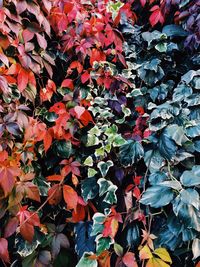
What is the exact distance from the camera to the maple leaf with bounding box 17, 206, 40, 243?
1146 mm

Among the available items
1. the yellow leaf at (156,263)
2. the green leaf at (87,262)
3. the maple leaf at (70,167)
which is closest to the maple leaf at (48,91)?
the maple leaf at (70,167)

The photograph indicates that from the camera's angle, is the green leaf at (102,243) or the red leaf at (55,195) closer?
the green leaf at (102,243)

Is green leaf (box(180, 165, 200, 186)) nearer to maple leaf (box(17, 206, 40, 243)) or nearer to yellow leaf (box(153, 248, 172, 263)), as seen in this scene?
yellow leaf (box(153, 248, 172, 263))

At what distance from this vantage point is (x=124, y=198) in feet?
4.15

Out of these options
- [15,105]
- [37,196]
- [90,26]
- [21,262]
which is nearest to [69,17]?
[90,26]

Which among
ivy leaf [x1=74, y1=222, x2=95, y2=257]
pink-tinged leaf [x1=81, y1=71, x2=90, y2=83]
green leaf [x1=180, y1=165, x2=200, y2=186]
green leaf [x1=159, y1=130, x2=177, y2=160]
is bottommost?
ivy leaf [x1=74, y1=222, x2=95, y2=257]

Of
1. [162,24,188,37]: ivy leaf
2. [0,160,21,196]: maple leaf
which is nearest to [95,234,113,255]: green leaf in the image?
[0,160,21,196]: maple leaf

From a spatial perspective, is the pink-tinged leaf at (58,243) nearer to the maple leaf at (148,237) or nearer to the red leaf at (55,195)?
the red leaf at (55,195)

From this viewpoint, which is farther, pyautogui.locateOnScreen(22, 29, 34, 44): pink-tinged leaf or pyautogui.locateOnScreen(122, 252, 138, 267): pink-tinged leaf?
pyautogui.locateOnScreen(22, 29, 34, 44): pink-tinged leaf

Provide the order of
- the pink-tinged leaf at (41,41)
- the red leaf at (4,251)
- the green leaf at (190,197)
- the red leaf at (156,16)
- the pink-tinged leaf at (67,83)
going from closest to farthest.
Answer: the green leaf at (190,197) < the red leaf at (4,251) < the pink-tinged leaf at (41,41) < the pink-tinged leaf at (67,83) < the red leaf at (156,16)

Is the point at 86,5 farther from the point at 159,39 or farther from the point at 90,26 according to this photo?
the point at 159,39

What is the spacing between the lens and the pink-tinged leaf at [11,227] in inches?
44.7

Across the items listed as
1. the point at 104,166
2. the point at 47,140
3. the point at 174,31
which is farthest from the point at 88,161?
the point at 174,31

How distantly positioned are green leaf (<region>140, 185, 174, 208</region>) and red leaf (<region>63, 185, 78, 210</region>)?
0.26 m
